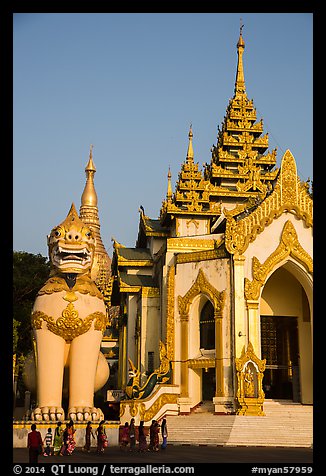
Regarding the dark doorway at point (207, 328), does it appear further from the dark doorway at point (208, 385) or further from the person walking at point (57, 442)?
the person walking at point (57, 442)

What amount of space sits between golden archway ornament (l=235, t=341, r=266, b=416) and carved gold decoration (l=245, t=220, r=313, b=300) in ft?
6.33

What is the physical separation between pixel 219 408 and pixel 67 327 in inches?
246

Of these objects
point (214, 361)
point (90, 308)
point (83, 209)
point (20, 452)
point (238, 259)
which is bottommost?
point (20, 452)

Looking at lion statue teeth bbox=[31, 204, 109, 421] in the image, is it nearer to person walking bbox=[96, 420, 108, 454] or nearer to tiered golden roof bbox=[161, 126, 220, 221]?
person walking bbox=[96, 420, 108, 454]

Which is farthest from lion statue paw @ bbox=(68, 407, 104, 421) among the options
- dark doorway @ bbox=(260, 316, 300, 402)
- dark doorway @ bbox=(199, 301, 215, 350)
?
dark doorway @ bbox=(260, 316, 300, 402)

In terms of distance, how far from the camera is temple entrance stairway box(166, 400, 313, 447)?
59.7 feet

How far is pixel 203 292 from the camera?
875 inches

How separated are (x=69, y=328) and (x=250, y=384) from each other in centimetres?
630

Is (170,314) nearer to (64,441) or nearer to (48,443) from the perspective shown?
(48,443)

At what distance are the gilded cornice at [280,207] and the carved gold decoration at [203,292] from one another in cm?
152

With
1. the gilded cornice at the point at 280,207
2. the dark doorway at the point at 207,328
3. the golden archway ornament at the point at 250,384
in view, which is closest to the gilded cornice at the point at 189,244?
the dark doorway at the point at 207,328
